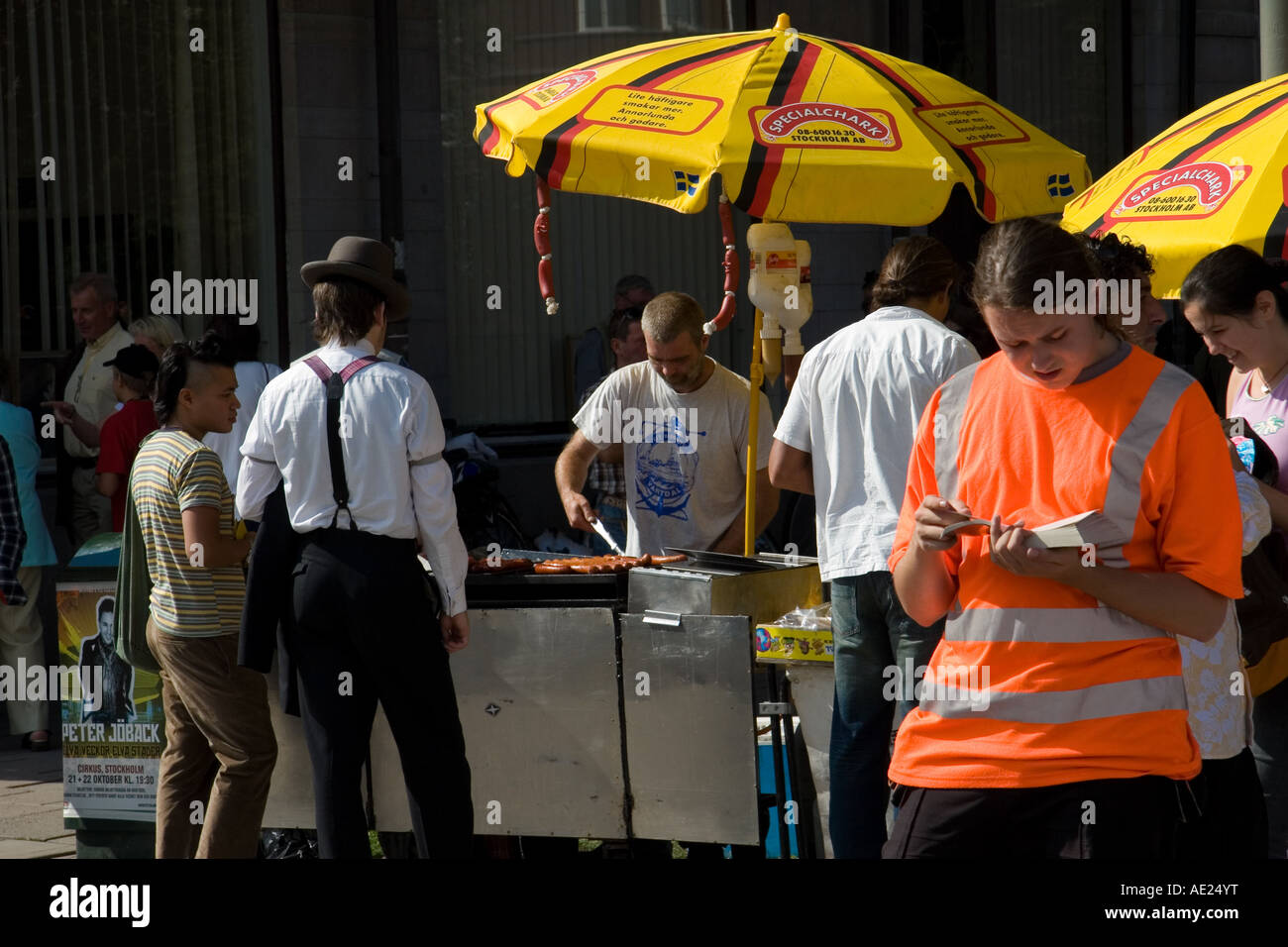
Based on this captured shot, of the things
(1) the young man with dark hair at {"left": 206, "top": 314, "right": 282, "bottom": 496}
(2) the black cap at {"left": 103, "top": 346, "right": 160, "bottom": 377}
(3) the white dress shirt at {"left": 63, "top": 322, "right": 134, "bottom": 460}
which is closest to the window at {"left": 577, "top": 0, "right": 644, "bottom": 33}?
(3) the white dress shirt at {"left": 63, "top": 322, "right": 134, "bottom": 460}

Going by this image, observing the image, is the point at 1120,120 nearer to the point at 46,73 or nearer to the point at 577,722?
the point at 46,73

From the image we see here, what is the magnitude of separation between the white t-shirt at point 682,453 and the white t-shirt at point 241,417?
166 centimetres

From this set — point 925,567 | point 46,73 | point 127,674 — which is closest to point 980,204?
point 925,567

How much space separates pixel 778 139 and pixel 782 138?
0.02 m

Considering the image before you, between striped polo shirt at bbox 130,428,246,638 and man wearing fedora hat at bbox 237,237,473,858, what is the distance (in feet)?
0.88

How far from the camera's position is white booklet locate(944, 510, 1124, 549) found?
2879 millimetres

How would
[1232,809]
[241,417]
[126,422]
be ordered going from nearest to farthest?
[1232,809], [241,417], [126,422]

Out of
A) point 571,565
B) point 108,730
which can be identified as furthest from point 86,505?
point 571,565

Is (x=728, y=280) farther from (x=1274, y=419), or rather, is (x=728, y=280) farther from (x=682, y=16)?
(x=682, y=16)

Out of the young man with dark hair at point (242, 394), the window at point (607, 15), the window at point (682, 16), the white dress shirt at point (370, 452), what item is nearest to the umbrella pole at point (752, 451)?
the white dress shirt at point (370, 452)

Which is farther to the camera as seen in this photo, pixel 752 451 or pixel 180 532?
pixel 752 451

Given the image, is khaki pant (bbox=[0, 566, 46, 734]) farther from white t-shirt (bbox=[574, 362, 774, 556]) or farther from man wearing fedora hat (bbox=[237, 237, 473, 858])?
man wearing fedora hat (bbox=[237, 237, 473, 858])

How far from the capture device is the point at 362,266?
4.95 m
